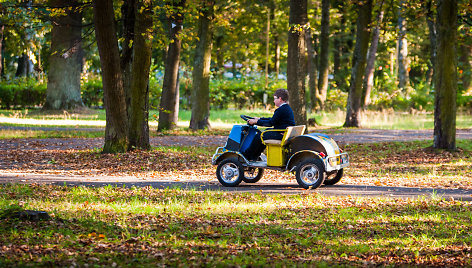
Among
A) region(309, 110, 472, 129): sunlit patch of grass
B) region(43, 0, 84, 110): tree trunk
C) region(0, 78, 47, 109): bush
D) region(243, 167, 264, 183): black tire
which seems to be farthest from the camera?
Answer: region(0, 78, 47, 109): bush

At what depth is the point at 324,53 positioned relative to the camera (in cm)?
3434

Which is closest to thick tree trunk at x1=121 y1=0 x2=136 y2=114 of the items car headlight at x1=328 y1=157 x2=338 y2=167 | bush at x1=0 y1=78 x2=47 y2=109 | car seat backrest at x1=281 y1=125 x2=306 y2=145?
car seat backrest at x1=281 y1=125 x2=306 y2=145

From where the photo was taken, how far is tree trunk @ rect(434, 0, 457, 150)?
17.4 metres

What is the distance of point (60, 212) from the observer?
8.48m

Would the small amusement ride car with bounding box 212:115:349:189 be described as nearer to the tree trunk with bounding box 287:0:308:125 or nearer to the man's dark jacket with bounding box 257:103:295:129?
the man's dark jacket with bounding box 257:103:295:129

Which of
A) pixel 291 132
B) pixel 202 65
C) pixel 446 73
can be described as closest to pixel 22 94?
pixel 202 65

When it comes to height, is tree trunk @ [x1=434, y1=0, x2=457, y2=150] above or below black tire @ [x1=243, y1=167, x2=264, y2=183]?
above

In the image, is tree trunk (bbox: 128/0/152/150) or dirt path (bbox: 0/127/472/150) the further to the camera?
dirt path (bbox: 0/127/472/150)

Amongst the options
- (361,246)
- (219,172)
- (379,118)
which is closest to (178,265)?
(361,246)

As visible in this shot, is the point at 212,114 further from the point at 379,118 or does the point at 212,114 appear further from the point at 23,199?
the point at 23,199

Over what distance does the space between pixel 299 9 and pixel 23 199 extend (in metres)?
13.2

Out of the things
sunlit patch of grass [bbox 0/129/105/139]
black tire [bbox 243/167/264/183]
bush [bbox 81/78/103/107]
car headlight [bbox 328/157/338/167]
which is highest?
bush [bbox 81/78/103/107]

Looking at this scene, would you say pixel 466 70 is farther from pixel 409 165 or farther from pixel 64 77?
pixel 409 165

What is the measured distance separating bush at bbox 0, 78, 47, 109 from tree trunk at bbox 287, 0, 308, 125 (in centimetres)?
2172
